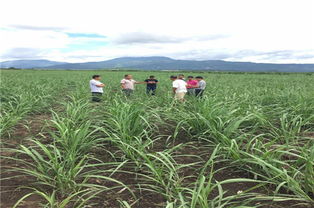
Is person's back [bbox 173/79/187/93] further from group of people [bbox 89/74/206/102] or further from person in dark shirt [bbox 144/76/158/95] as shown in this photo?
person in dark shirt [bbox 144/76/158/95]

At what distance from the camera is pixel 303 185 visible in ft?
6.72

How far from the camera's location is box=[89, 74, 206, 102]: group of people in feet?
28.3

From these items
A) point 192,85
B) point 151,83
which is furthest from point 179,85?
point 151,83

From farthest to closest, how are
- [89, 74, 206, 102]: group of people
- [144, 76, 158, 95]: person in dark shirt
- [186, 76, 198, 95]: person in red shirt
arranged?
[144, 76, 158, 95]: person in dark shirt
[186, 76, 198, 95]: person in red shirt
[89, 74, 206, 102]: group of people

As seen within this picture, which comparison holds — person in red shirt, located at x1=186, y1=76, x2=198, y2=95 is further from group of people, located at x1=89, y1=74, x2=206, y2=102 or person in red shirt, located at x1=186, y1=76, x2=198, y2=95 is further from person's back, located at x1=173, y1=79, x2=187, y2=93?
person's back, located at x1=173, y1=79, x2=187, y2=93

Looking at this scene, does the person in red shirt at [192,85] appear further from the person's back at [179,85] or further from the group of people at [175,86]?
the person's back at [179,85]

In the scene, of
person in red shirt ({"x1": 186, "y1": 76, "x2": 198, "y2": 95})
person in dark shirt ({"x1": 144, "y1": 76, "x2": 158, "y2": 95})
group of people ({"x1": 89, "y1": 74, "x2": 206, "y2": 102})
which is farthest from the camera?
person in dark shirt ({"x1": 144, "y1": 76, "x2": 158, "y2": 95})

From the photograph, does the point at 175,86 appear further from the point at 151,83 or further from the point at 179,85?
the point at 151,83

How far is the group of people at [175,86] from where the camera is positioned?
28.3 feet

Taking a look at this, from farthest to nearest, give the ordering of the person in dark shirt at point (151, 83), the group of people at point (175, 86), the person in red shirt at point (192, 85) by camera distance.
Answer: the person in dark shirt at point (151, 83) → the person in red shirt at point (192, 85) → the group of people at point (175, 86)

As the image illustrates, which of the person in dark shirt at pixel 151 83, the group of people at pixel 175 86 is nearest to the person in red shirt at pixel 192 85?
the group of people at pixel 175 86

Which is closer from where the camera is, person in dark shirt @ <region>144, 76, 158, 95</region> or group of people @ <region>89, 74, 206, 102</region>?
group of people @ <region>89, 74, 206, 102</region>

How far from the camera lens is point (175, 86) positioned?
8.67 metres

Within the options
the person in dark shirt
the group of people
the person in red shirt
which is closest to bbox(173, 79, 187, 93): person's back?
the group of people
